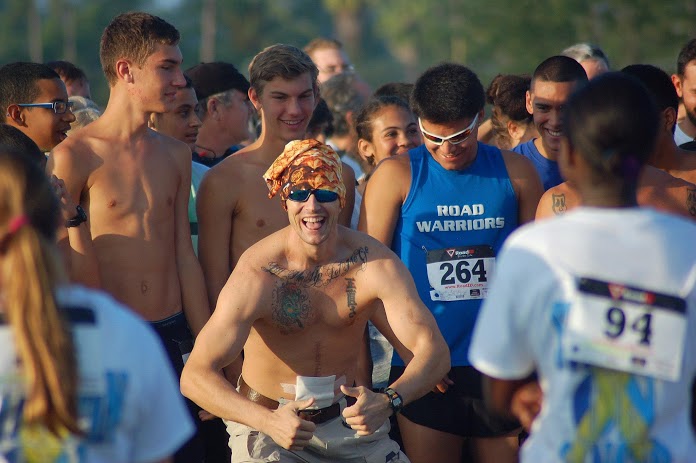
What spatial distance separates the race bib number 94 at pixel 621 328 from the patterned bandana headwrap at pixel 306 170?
225 centimetres

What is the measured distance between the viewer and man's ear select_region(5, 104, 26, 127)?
20.2 feet

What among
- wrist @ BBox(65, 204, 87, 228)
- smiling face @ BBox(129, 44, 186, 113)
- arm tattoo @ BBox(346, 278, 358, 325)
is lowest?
arm tattoo @ BBox(346, 278, 358, 325)

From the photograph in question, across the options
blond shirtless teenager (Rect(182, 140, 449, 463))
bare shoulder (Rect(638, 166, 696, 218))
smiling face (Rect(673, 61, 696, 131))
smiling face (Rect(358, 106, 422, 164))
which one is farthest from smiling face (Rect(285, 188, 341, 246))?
smiling face (Rect(673, 61, 696, 131))

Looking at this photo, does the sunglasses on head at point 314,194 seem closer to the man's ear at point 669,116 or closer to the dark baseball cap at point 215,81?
the man's ear at point 669,116

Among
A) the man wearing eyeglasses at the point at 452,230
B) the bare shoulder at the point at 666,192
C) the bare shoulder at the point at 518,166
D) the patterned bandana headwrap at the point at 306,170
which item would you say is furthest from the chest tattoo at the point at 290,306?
the bare shoulder at the point at 666,192

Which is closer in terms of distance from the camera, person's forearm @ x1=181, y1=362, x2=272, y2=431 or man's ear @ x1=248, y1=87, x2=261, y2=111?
person's forearm @ x1=181, y1=362, x2=272, y2=431

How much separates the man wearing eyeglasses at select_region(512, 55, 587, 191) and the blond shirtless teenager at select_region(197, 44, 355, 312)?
112 cm

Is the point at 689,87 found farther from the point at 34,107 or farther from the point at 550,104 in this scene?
the point at 34,107

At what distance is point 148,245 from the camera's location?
219 inches

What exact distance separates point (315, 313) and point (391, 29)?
167ft

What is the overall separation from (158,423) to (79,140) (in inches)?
113

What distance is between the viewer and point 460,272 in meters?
5.66

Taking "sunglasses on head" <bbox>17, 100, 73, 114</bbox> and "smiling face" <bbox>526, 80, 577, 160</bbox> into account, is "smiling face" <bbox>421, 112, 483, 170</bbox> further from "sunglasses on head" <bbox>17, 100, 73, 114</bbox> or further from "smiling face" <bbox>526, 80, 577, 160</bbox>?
"sunglasses on head" <bbox>17, 100, 73, 114</bbox>

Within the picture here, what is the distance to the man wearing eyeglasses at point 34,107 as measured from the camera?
6.18m
